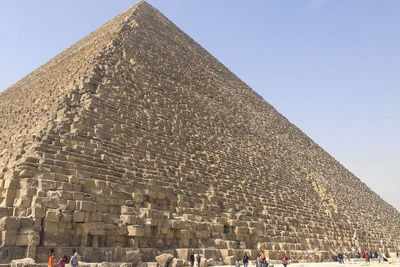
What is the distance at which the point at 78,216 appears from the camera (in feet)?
22.7

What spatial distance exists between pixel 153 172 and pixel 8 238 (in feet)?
13.3

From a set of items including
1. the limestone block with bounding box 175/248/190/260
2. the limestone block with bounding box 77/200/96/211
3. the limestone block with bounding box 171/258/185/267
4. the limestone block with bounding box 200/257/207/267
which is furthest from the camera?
the limestone block with bounding box 175/248/190/260

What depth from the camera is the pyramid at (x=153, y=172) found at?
6.98 metres

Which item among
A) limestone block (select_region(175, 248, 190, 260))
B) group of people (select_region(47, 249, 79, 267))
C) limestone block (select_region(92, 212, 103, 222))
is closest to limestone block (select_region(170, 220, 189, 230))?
limestone block (select_region(175, 248, 190, 260))

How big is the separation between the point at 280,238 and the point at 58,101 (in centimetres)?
767

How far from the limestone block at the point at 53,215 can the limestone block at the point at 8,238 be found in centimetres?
58

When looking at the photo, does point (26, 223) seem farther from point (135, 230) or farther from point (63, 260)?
point (135, 230)

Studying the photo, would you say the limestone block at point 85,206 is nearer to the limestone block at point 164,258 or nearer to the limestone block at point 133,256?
the limestone block at point 133,256

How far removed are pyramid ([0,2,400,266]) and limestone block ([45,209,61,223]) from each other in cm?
2

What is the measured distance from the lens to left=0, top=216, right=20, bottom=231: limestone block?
6043mm

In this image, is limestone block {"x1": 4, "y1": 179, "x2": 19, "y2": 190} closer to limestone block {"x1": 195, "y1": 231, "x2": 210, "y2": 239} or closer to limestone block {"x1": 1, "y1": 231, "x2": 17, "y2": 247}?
limestone block {"x1": 1, "y1": 231, "x2": 17, "y2": 247}

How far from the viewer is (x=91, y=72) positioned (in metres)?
11.4

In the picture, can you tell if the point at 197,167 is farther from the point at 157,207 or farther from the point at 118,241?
the point at 118,241

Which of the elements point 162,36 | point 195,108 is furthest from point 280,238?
point 162,36
